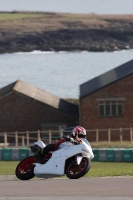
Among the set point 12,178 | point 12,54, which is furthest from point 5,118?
point 12,54

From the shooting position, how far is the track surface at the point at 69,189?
17188 millimetres

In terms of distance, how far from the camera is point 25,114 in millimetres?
63719

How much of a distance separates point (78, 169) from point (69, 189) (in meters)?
1.91

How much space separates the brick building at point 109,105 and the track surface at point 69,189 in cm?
3632

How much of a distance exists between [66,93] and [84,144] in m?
76.4

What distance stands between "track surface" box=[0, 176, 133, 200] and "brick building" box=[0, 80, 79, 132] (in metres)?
42.4

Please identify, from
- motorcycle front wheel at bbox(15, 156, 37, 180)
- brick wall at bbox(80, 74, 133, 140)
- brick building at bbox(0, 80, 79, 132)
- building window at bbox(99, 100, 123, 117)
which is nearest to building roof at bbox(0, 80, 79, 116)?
brick building at bbox(0, 80, 79, 132)

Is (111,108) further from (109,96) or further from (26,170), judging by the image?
(26,170)

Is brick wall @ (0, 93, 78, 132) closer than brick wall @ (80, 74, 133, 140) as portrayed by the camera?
No

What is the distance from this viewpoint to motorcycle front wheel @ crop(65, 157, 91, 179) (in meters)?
20.1

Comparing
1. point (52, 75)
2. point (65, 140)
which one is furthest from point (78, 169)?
point (52, 75)

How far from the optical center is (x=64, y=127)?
63500 mm

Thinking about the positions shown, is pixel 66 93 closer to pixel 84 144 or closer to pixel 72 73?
pixel 72 73

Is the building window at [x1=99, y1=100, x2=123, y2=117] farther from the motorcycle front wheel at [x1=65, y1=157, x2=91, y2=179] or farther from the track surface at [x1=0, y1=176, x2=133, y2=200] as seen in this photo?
the motorcycle front wheel at [x1=65, y1=157, x2=91, y2=179]
